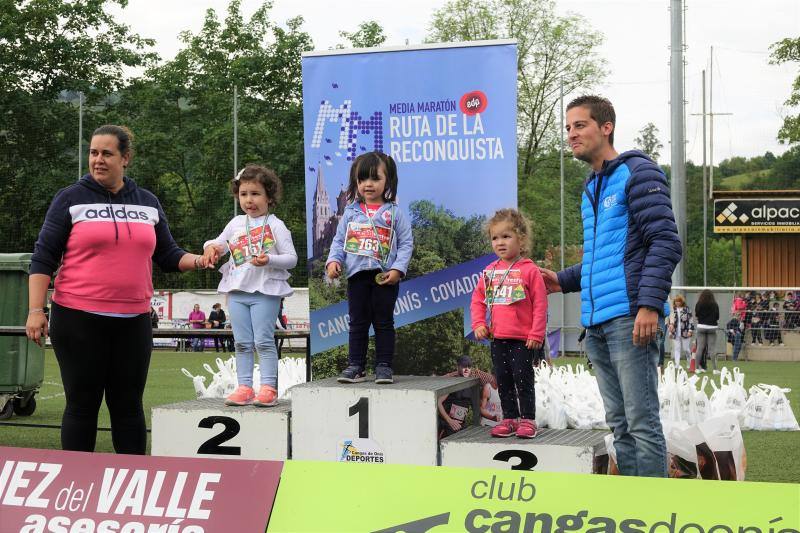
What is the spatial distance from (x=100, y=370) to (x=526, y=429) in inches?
79.4

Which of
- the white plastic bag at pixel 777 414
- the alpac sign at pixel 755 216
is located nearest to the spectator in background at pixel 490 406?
the white plastic bag at pixel 777 414

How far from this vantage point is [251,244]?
5.45 m

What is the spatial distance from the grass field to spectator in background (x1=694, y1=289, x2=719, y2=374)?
81 cm

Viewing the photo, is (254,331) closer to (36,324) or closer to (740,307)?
(36,324)

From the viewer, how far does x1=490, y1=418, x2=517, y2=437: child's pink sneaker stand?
4.89 m

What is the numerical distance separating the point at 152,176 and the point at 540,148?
15.9 meters

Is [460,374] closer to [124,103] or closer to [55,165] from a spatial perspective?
[55,165]

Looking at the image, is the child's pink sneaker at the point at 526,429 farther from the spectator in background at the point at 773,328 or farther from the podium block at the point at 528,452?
the spectator in background at the point at 773,328

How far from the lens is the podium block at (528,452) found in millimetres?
4578

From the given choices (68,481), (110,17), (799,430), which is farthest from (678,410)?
(110,17)

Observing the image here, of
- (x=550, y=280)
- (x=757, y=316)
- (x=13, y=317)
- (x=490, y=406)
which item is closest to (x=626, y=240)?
(x=550, y=280)

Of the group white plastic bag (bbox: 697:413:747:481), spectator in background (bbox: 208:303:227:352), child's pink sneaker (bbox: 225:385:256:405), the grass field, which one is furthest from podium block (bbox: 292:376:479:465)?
spectator in background (bbox: 208:303:227:352)

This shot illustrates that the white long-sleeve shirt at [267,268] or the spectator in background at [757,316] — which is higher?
the white long-sleeve shirt at [267,268]

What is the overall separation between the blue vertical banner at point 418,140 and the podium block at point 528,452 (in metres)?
1.25
